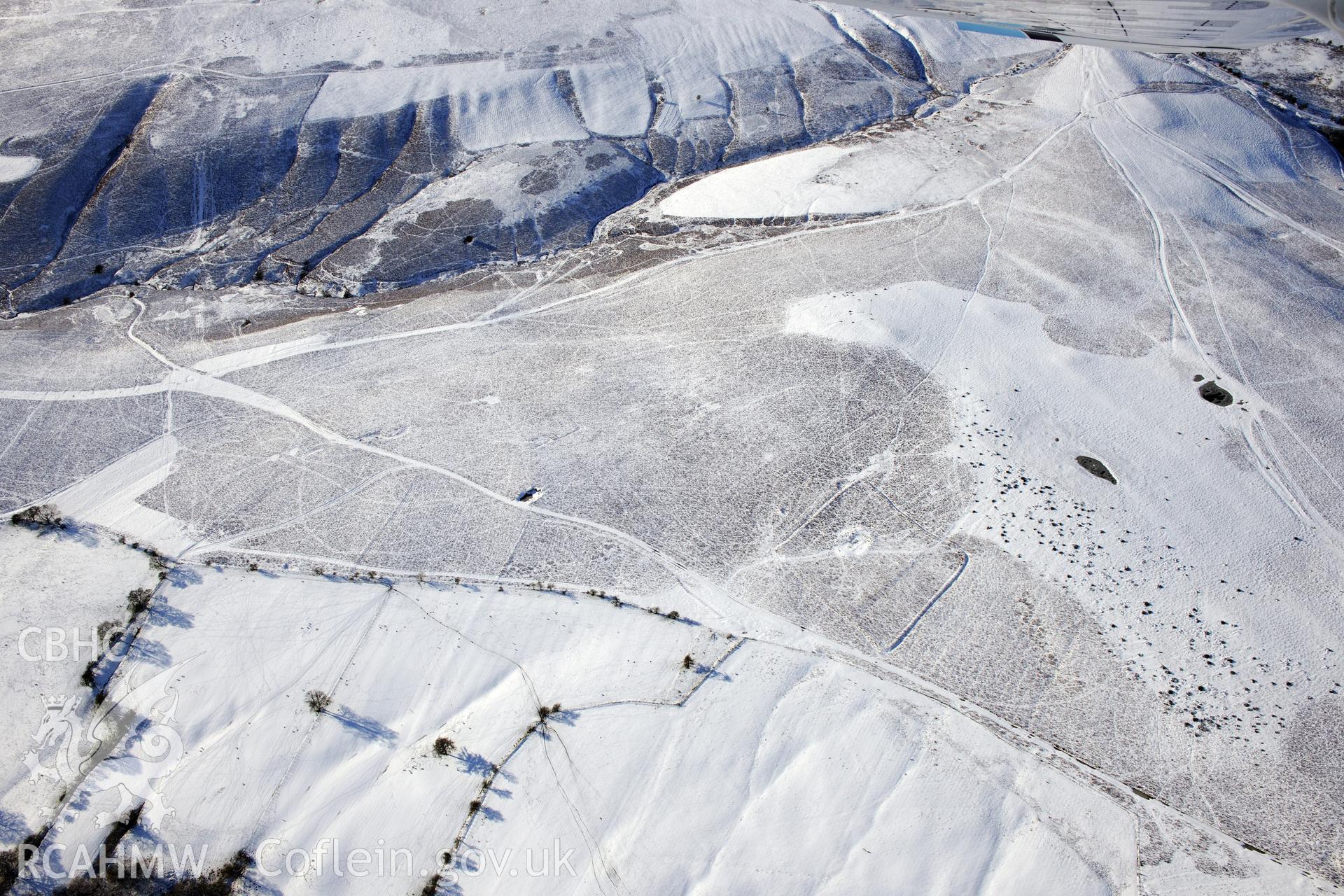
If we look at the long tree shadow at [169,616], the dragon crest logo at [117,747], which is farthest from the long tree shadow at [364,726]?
the long tree shadow at [169,616]

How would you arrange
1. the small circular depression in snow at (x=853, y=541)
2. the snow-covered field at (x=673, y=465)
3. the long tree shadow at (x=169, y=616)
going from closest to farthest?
the snow-covered field at (x=673, y=465)
the long tree shadow at (x=169, y=616)
the small circular depression in snow at (x=853, y=541)

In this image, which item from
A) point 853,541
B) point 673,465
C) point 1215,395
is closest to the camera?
point 853,541

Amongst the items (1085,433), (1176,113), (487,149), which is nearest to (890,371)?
(1085,433)

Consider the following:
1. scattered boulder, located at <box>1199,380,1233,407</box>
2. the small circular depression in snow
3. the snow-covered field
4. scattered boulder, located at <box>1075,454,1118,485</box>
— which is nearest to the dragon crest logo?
the snow-covered field

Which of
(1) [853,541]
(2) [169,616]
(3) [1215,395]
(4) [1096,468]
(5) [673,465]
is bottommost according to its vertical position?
(2) [169,616]

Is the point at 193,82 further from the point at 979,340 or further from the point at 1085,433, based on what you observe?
the point at 1085,433

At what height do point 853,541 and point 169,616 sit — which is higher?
point 853,541

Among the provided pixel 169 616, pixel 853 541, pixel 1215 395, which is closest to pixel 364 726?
pixel 169 616

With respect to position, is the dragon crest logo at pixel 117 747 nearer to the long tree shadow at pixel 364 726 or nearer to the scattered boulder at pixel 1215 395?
the long tree shadow at pixel 364 726

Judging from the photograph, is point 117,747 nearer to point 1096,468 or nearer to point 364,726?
point 364,726
